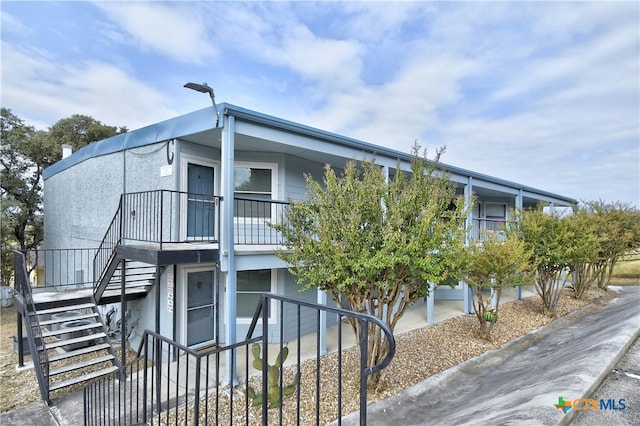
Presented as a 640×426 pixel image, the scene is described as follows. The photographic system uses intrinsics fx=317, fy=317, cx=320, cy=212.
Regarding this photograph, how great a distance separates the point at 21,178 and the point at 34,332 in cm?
1319

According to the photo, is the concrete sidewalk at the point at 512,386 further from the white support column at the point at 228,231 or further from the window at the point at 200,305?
the window at the point at 200,305

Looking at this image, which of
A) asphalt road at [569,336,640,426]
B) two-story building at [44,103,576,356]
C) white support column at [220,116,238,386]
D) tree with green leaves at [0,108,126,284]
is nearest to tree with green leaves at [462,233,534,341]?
asphalt road at [569,336,640,426]

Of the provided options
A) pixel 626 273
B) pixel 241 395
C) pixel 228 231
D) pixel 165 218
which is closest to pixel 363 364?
pixel 241 395

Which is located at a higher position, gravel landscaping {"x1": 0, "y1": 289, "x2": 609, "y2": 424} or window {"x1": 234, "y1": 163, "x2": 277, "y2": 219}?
window {"x1": 234, "y1": 163, "x2": 277, "y2": 219}

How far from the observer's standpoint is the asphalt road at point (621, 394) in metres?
2.73

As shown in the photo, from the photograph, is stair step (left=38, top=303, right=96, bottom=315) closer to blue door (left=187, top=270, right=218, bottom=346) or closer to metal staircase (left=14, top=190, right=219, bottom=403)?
metal staircase (left=14, top=190, right=219, bottom=403)

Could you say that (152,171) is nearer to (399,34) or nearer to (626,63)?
(399,34)

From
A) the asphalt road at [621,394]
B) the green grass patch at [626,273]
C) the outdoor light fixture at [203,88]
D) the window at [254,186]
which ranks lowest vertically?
the green grass patch at [626,273]

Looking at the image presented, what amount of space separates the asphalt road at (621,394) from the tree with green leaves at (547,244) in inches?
218

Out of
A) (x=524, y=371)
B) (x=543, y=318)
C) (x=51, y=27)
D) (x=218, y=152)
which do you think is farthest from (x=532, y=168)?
(x=51, y=27)

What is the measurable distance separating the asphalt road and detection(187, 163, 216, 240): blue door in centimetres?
674

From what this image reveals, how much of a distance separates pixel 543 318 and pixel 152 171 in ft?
37.8

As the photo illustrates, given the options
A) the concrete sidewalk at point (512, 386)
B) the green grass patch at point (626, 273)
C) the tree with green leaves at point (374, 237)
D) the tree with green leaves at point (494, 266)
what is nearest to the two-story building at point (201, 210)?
the tree with green leaves at point (374, 237)

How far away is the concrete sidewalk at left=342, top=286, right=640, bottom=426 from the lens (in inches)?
121
